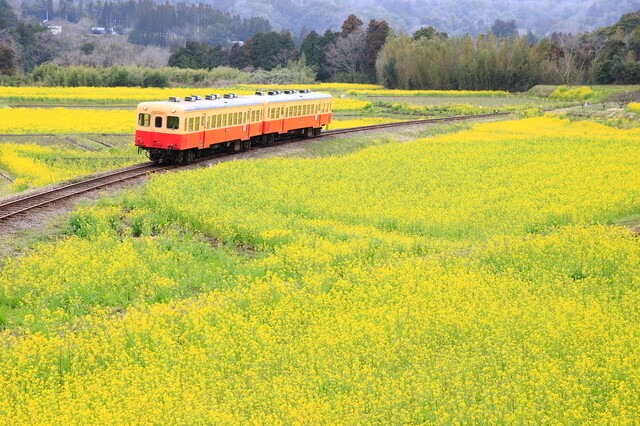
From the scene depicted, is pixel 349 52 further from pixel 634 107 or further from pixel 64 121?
pixel 64 121

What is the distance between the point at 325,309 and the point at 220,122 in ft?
62.5

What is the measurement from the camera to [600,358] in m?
13.1

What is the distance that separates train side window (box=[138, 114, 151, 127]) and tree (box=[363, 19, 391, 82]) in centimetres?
7965

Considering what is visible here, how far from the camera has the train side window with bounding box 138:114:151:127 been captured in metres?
31.3

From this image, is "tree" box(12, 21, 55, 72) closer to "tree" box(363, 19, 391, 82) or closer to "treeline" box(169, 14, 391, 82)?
"treeline" box(169, 14, 391, 82)

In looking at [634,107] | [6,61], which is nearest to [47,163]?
[634,107]

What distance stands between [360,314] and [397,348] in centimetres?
165

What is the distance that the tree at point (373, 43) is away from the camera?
359 feet

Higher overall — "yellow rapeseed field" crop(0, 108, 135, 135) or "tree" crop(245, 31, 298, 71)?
"tree" crop(245, 31, 298, 71)

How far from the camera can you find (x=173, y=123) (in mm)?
30844

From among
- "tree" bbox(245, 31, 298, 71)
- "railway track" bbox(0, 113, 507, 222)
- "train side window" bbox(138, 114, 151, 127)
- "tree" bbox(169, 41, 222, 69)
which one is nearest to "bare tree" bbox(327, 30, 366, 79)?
"tree" bbox(245, 31, 298, 71)

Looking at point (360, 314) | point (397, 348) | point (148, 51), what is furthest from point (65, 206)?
point (148, 51)

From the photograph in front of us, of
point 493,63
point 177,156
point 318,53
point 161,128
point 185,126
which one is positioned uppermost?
point 493,63

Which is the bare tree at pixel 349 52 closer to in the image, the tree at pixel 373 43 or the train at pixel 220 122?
the tree at pixel 373 43
